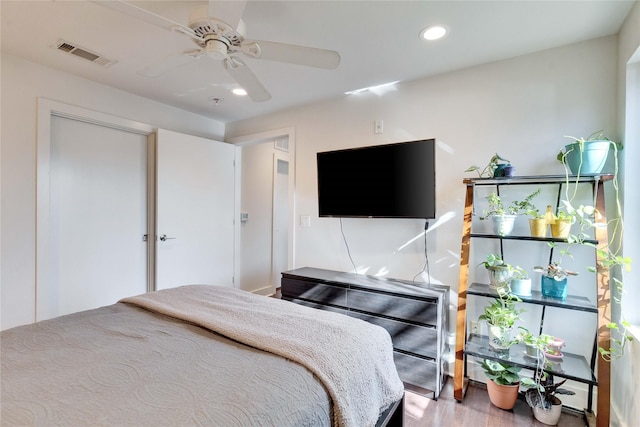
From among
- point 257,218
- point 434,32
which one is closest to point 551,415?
point 434,32

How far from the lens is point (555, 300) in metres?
1.80

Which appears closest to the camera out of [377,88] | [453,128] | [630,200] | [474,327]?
[630,200]

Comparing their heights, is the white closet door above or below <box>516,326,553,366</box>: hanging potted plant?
above

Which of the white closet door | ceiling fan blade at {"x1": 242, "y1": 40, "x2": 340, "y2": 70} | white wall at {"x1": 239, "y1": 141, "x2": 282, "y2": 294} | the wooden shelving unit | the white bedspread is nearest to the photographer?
the white bedspread

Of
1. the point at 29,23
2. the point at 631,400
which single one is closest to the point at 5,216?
the point at 29,23

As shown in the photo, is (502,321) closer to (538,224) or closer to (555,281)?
(555,281)

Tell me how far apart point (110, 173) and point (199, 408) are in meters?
2.86

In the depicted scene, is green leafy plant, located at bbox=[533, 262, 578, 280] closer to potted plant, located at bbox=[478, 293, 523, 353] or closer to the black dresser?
potted plant, located at bbox=[478, 293, 523, 353]

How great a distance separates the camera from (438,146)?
8.02 feet

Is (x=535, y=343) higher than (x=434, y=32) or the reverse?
the reverse

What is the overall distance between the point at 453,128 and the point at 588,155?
892 mm

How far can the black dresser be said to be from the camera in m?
2.06

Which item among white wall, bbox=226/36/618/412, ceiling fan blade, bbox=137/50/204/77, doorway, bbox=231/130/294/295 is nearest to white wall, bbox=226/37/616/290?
white wall, bbox=226/36/618/412

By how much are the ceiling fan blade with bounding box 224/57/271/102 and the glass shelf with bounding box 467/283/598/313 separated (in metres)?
1.95
